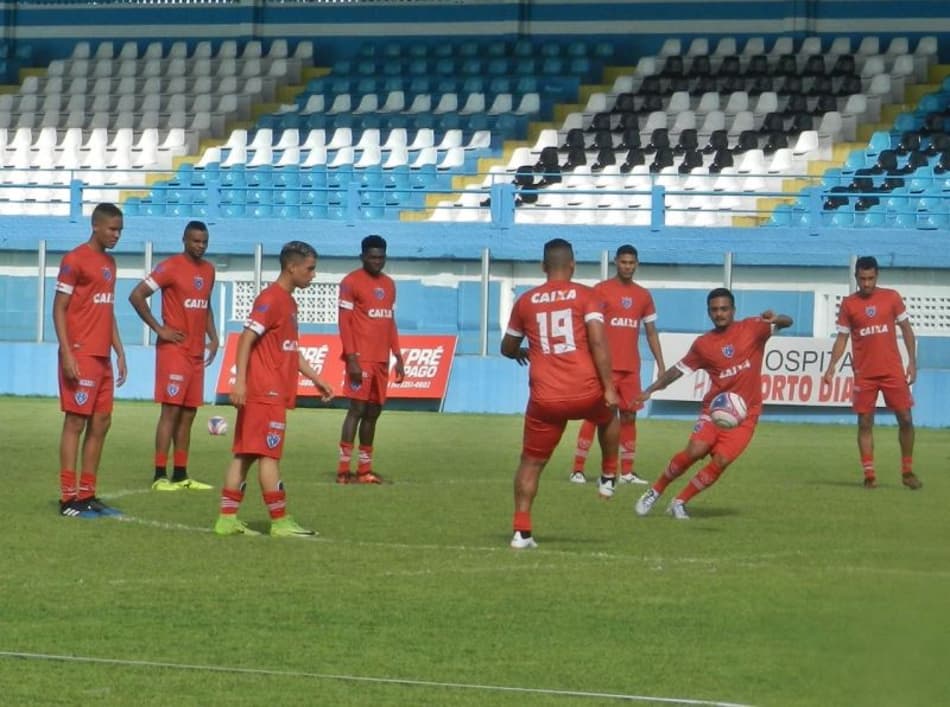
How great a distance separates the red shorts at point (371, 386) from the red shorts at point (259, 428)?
4276 mm

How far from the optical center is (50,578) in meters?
8.78

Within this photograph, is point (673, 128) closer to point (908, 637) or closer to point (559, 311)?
point (559, 311)

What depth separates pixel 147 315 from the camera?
1298 centimetres

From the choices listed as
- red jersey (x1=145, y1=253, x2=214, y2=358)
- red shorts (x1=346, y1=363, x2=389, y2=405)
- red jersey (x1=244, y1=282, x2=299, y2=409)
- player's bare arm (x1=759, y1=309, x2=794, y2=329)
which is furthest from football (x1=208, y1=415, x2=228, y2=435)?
red jersey (x1=244, y1=282, x2=299, y2=409)

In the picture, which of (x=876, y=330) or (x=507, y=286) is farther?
(x=507, y=286)

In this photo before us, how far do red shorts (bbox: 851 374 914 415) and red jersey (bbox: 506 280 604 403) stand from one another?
5852mm

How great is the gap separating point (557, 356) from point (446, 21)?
101 feet

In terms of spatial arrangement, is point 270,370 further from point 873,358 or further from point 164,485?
point 873,358

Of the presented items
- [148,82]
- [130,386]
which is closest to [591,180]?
[130,386]

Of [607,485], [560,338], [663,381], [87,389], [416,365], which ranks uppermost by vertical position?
[560,338]

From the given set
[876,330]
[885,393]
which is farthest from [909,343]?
[885,393]

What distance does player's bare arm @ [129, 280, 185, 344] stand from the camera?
13.0 m

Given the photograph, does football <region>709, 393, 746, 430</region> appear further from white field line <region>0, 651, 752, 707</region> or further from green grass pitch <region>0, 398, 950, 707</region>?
white field line <region>0, 651, 752, 707</region>

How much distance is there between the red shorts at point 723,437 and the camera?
39.0ft
